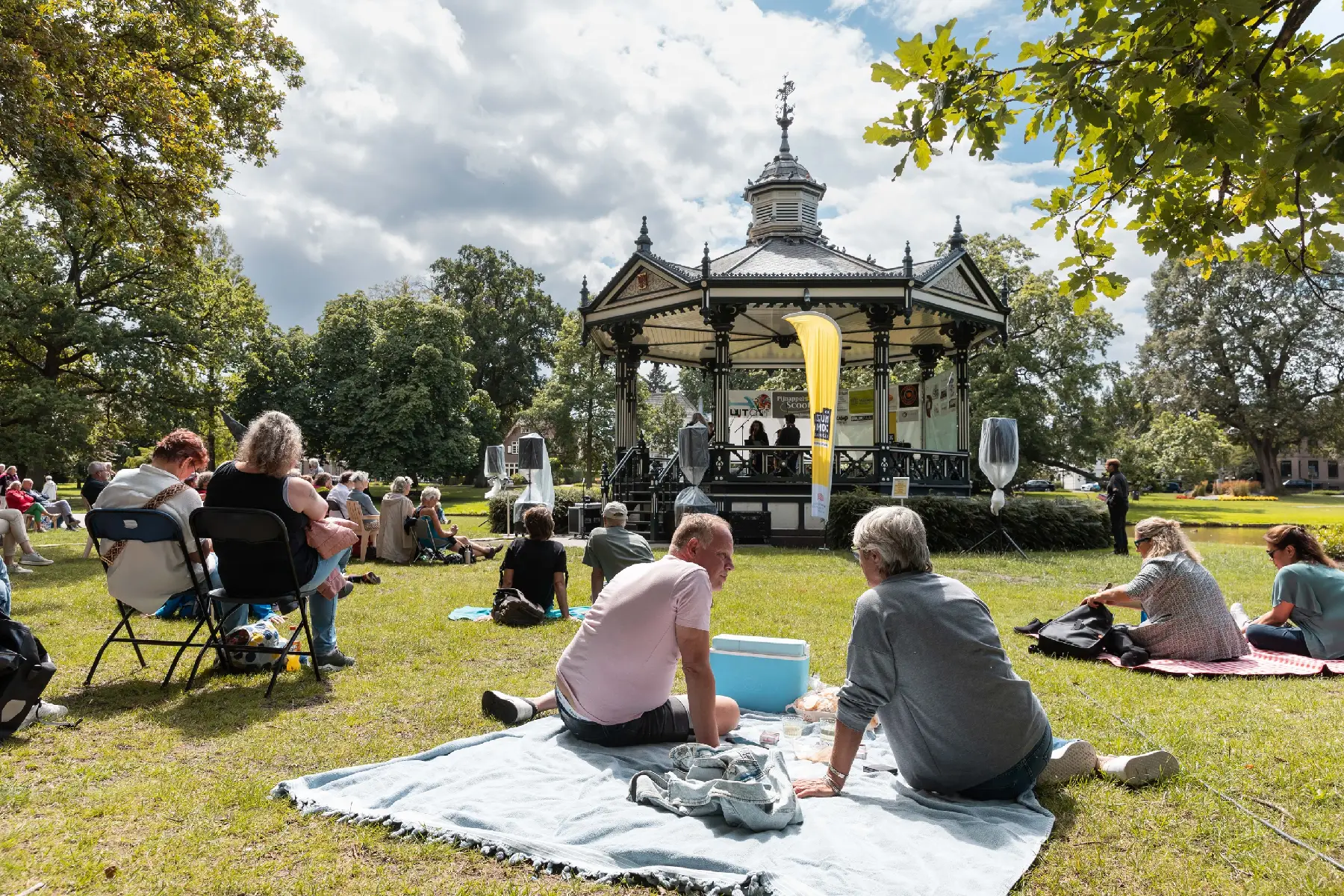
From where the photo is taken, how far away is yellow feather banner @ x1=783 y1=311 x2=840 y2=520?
47.4ft

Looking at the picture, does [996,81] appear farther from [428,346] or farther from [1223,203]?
[428,346]

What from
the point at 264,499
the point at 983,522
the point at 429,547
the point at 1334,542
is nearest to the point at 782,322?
the point at 983,522

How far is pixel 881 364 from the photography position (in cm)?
1883

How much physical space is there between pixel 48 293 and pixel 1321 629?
33.0 m

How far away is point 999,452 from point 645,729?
12.9 m

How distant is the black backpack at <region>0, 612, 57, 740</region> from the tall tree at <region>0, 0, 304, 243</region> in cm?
698

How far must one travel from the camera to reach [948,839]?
3.01 meters

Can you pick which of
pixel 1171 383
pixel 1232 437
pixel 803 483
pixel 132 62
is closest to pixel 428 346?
pixel 803 483

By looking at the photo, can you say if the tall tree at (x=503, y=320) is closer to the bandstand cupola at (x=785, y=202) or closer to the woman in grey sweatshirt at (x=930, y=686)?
the bandstand cupola at (x=785, y=202)

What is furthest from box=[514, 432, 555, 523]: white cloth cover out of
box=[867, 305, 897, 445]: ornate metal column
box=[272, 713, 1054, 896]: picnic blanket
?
box=[272, 713, 1054, 896]: picnic blanket

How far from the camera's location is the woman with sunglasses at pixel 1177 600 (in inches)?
237

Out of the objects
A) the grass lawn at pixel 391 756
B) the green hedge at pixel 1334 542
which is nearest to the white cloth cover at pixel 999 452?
the green hedge at pixel 1334 542

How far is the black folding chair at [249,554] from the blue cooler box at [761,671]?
2623 mm

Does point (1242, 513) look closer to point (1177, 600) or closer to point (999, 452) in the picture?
point (999, 452)
